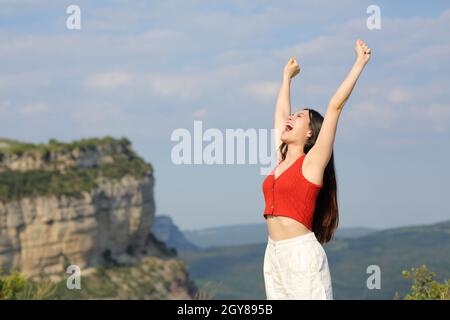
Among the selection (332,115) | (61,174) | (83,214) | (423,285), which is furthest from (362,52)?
(61,174)

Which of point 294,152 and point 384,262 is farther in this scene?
point 384,262

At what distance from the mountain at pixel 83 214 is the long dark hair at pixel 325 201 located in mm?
104070

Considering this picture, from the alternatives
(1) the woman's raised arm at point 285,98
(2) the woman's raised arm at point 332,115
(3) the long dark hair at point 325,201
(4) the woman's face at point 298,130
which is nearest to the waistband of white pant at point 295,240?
(3) the long dark hair at point 325,201

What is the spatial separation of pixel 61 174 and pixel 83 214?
7958 mm

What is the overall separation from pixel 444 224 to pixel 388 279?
51135 mm

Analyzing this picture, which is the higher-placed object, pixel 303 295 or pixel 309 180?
pixel 309 180

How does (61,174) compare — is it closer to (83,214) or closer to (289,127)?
(83,214)

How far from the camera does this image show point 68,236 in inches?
4592

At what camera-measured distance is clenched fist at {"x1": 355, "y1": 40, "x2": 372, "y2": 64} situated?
21.1 feet

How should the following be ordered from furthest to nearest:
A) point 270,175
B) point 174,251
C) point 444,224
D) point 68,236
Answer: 1. point 444,224
2. point 174,251
3. point 68,236
4. point 270,175

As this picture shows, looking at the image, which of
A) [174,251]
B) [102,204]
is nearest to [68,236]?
[102,204]

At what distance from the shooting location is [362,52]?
646cm

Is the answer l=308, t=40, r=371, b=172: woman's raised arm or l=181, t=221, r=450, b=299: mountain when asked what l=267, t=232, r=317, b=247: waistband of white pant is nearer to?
l=308, t=40, r=371, b=172: woman's raised arm
